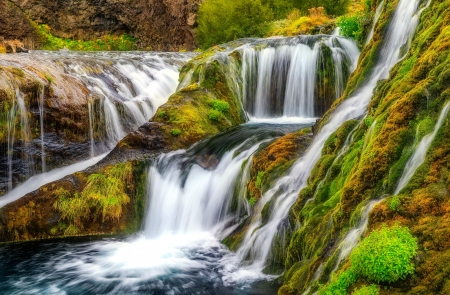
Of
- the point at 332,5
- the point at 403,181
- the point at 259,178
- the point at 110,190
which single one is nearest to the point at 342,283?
the point at 403,181

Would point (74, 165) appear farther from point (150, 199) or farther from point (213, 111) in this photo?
point (213, 111)

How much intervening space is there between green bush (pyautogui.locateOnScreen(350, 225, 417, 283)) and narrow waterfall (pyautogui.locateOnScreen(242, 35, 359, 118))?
971cm

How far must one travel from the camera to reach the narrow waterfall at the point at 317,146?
6.38 meters

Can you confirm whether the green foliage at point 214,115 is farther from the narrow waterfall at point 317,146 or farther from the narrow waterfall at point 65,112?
the narrow waterfall at point 317,146

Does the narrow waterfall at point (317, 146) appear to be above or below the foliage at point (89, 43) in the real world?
below

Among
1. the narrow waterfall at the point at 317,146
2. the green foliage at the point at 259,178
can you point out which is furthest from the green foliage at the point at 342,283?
the green foliage at the point at 259,178

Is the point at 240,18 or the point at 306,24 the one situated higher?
the point at 240,18

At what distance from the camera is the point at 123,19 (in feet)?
125

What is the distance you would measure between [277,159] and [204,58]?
7.22 m

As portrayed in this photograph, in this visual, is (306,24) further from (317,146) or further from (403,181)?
(403,181)

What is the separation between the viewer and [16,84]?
10.1 metres

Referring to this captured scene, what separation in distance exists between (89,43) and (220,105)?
28.2m

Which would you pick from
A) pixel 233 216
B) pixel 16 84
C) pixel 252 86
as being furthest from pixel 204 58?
pixel 233 216

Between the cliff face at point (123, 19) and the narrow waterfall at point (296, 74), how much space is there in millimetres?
22038
